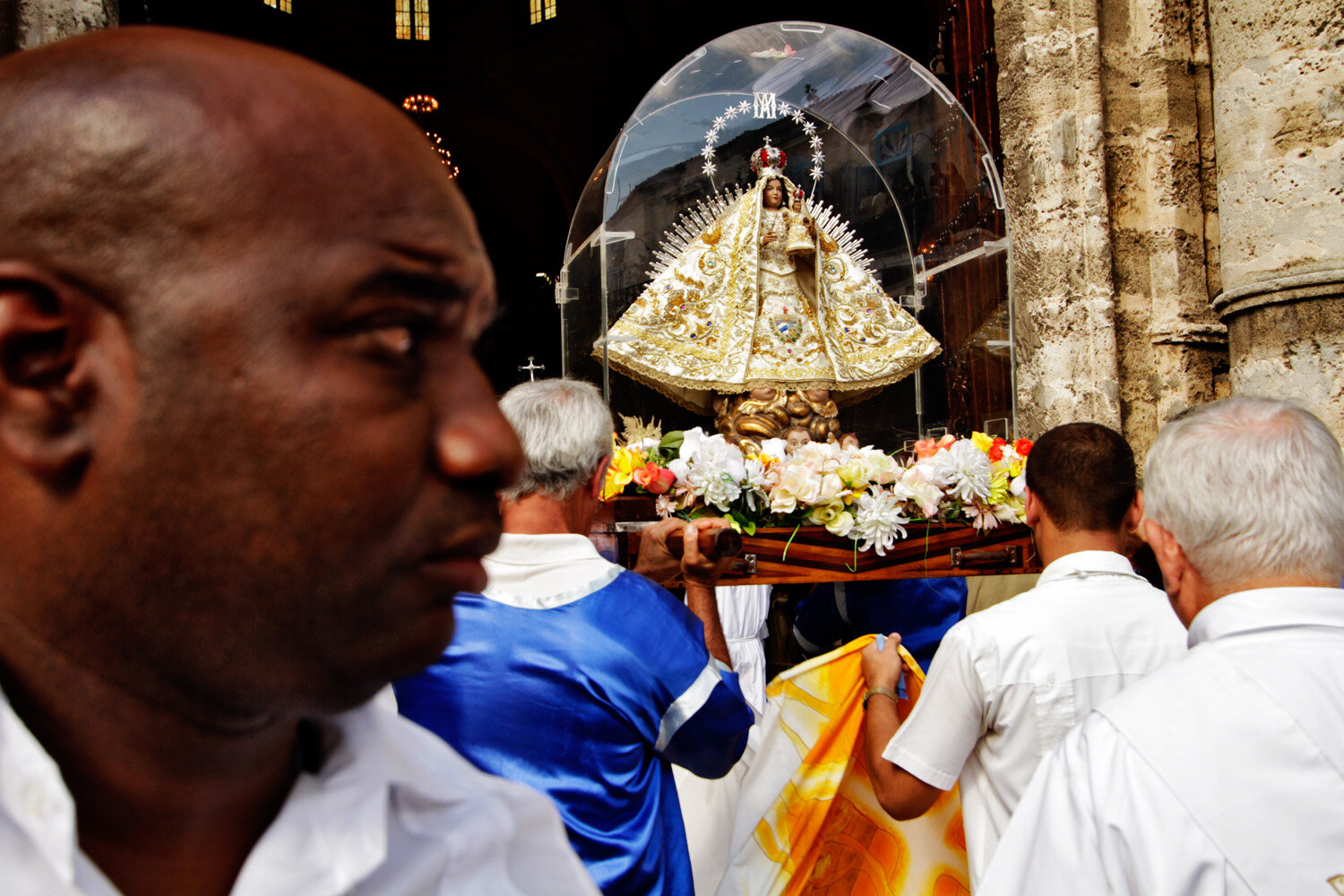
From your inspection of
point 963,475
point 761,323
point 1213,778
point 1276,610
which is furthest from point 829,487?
point 761,323

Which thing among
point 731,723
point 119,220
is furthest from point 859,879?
point 119,220

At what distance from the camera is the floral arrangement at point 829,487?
130 inches

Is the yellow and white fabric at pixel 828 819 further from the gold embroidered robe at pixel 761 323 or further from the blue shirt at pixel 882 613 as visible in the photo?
the gold embroidered robe at pixel 761 323

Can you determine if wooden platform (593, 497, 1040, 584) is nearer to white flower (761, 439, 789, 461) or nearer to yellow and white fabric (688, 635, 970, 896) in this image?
white flower (761, 439, 789, 461)

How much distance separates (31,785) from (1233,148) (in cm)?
514

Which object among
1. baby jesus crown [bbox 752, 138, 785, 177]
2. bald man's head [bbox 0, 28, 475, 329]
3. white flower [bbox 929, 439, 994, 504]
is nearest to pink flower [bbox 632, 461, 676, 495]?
white flower [bbox 929, 439, 994, 504]

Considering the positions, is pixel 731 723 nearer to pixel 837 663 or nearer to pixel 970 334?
pixel 837 663

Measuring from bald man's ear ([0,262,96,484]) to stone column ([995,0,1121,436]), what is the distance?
520cm

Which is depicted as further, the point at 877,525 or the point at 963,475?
the point at 963,475

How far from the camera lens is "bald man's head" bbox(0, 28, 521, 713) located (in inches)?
22.9

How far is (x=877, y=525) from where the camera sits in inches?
129

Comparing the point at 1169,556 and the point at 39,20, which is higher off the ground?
the point at 39,20

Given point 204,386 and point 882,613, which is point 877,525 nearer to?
point 882,613

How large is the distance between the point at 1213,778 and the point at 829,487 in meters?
1.91
